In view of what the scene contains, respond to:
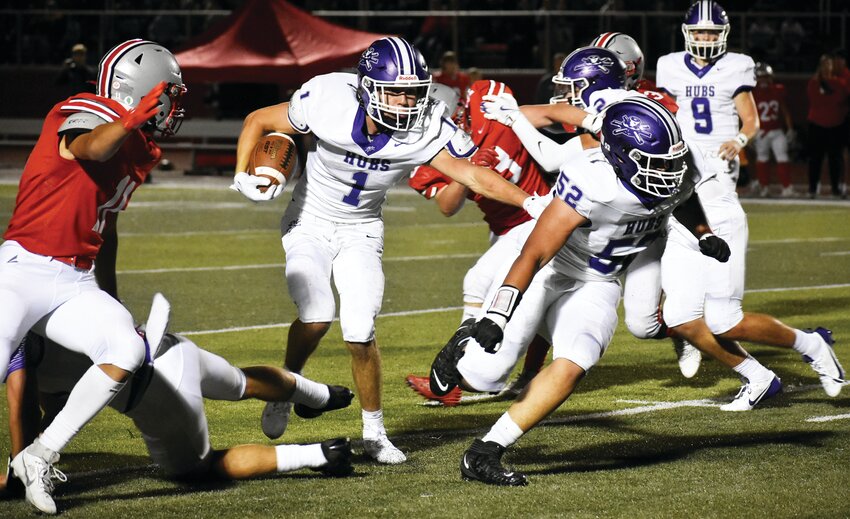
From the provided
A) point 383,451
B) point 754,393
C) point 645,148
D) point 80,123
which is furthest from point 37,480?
point 754,393

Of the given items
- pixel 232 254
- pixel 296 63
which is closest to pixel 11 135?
pixel 296 63

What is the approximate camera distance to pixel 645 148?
4766 millimetres

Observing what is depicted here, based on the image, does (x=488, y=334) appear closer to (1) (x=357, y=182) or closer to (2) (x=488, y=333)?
(2) (x=488, y=333)

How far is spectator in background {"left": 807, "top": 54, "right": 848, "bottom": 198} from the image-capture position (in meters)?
16.9

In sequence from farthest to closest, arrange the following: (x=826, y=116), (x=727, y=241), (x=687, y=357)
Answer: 1. (x=826, y=116)
2. (x=687, y=357)
3. (x=727, y=241)

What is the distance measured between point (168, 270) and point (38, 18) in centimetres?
1368

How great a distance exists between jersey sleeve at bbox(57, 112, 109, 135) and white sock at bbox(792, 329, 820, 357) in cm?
333

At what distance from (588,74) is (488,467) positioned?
2.05 meters

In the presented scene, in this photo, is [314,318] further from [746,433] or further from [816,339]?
[816,339]

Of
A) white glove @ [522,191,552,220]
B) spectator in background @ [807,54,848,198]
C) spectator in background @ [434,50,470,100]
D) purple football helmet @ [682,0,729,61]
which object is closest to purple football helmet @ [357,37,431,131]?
white glove @ [522,191,552,220]

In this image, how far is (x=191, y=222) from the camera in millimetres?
14406

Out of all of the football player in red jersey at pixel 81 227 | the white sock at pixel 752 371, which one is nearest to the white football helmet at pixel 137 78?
the football player in red jersey at pixel 81 227

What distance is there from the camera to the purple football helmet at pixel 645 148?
4.78 m

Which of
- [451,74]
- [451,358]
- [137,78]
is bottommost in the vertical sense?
[451,74]
